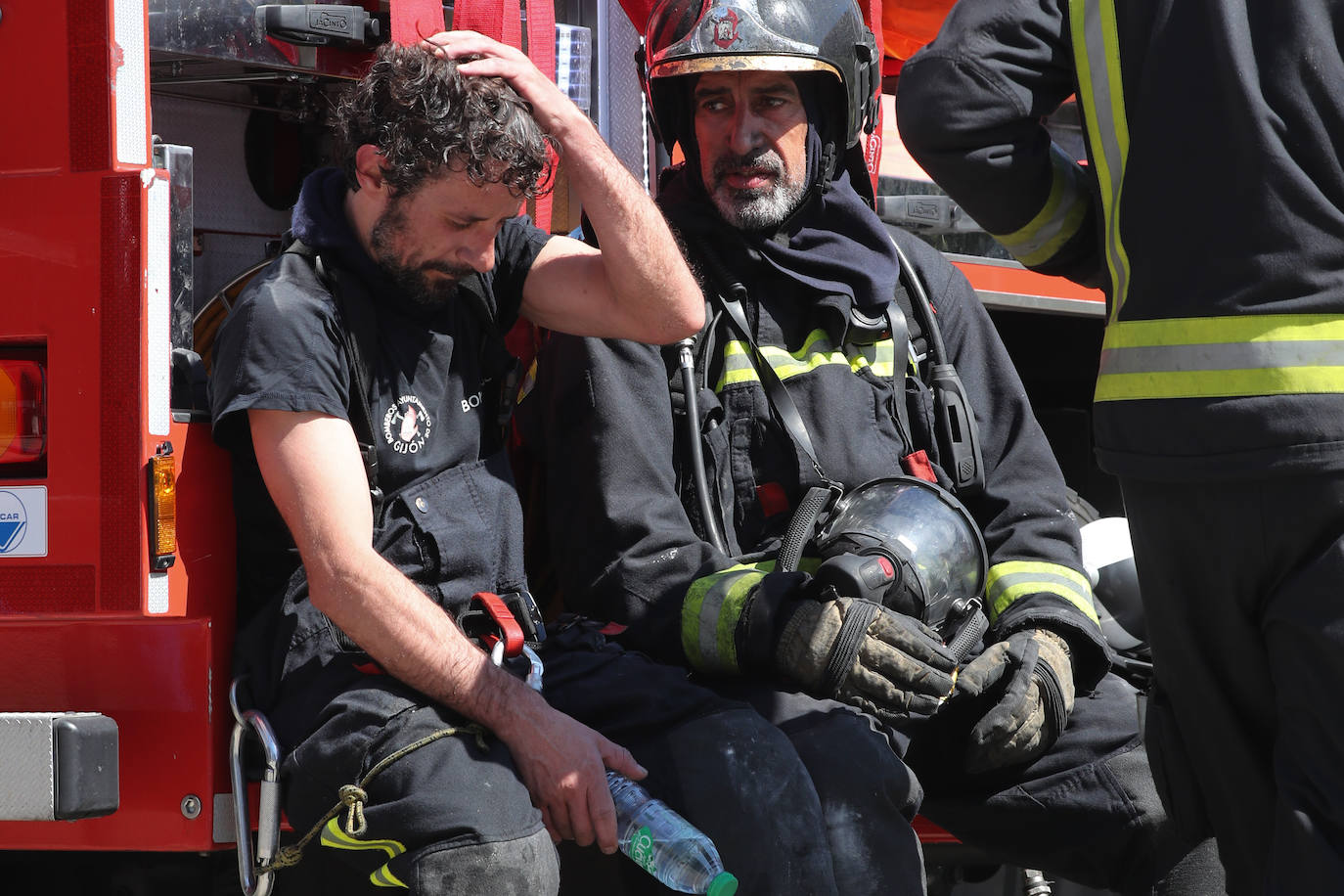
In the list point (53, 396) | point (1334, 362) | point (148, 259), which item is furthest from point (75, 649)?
point (1334, 362)

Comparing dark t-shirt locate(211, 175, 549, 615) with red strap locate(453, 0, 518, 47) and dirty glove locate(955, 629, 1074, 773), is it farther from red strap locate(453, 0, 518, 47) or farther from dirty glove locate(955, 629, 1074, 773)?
dirty glove locate(955, 629, 1074, 773)

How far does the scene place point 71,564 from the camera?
7.18 ft

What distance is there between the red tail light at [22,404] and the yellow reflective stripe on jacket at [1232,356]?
5.21ft

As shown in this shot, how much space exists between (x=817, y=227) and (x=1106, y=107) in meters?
1.10

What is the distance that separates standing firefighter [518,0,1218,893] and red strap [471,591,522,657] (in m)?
0.29

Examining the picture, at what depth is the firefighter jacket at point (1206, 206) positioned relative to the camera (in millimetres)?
1783

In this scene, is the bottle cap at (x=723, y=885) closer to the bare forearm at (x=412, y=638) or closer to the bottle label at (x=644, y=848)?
the bottle label at (x=644, y=848)

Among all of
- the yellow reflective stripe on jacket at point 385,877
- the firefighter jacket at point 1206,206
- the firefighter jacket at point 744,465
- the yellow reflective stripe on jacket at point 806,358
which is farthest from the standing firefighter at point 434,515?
the firefighter jacket at point 1206,206

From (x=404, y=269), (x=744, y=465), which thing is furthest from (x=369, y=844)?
(x=744, y=465)

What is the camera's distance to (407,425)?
2359 mm

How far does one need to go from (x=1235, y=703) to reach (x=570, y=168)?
133 centimetres

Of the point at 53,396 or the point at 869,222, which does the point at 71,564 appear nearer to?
the point at 53,396

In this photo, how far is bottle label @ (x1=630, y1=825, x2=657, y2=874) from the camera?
2.13 meters

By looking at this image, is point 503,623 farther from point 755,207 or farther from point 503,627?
point 755,207
